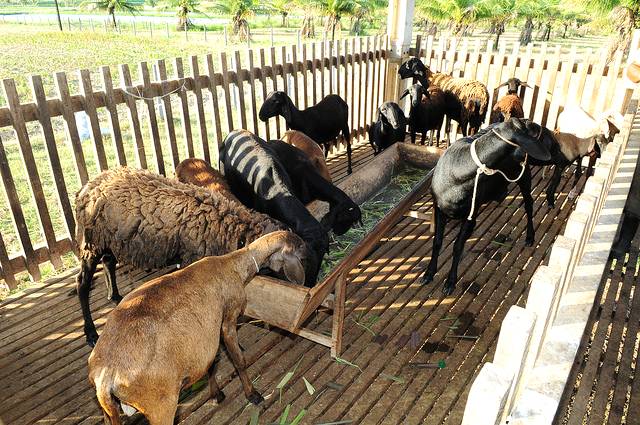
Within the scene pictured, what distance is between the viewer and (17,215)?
198 inches

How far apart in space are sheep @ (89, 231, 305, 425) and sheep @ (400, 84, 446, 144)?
19.6ft

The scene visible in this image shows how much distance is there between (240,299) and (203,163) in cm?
285

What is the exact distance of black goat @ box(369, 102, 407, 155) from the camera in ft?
27.4

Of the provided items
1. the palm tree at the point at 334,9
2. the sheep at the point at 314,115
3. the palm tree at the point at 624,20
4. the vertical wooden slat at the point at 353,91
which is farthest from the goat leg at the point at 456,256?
the palm tree at the point at 334,9

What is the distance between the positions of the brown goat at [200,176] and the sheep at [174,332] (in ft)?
6.74

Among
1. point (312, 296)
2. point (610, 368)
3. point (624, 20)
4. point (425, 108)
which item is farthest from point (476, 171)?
point (624, 20)

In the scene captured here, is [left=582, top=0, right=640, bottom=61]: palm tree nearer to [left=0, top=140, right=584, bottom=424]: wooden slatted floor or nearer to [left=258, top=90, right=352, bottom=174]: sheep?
[left=258, top=90, right=352, bottom=174]: sheep

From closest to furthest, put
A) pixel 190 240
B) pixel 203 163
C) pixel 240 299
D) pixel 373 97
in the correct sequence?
pixel 240 299 → pixel 190 240 → pixel 203 163 → pixel 373 97

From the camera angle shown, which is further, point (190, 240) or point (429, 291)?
point (429, 291)

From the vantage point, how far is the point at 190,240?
426cm

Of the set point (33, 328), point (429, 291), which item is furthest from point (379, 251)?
Answer: point (33, 328)

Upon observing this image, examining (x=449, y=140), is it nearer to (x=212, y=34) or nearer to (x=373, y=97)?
(x=373, y=97)

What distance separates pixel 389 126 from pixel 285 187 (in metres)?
4.03

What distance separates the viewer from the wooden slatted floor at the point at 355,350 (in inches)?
145
